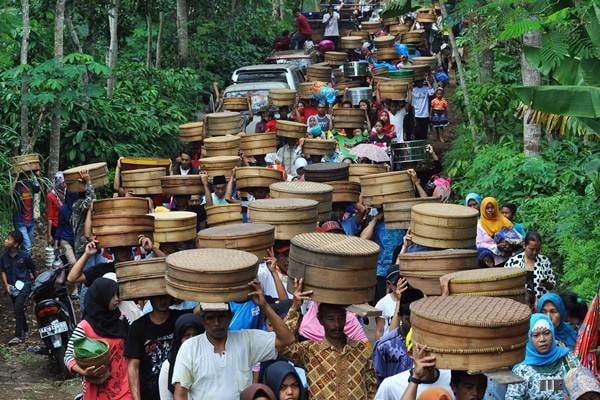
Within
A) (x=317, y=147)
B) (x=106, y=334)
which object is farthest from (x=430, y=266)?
(x=317, y=147)

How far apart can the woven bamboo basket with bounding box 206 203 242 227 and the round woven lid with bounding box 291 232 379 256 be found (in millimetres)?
3609

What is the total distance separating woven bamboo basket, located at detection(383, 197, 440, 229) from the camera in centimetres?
1114

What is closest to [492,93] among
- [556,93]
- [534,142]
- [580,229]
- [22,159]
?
[534,142]

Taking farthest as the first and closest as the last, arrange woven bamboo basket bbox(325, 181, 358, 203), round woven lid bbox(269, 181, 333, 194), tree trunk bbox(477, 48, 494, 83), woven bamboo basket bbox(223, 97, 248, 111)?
1. tree trunk bbox(477, 48, 494, 83)
2. woven bamboo basket bbox(223, 97, 248, 111)
3. woven bamboo basket bbox(325, 181, 358, 203)
4. round woven lid bbox(269, 181, 333, 194)

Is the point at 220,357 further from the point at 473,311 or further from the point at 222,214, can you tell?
the point at 222,214

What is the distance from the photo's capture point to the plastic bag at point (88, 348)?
7.62 metres

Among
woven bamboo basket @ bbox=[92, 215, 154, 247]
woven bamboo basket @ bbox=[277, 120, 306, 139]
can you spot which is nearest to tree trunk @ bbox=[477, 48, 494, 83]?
woven bamboo basket @ bbox=[277, 120, 306, 139]

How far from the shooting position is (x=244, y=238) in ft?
30.5

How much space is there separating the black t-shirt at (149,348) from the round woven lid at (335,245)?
1.07 metres

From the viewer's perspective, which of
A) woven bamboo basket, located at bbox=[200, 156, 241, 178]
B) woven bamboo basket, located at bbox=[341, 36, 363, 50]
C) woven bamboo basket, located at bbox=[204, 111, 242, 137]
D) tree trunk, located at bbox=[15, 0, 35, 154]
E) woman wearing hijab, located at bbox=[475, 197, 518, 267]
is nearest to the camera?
woman wearing hijab, located at bbox=[475, 197, 518, 267]

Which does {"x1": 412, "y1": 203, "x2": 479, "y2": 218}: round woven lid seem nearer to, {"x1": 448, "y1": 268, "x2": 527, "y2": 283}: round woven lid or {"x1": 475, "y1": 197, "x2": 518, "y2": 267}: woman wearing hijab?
{"x1": 475, "y1": 197, "x2": 518, "y2": 267}: woman wearing hijab

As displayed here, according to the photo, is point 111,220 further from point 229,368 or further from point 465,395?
point 465,395

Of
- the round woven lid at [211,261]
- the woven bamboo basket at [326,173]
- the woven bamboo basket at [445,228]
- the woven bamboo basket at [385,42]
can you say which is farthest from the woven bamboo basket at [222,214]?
the woven bamboo basket at [385,42]

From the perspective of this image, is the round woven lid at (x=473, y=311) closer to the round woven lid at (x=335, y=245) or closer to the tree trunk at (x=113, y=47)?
the round woven lid at (x=335, y=245)
